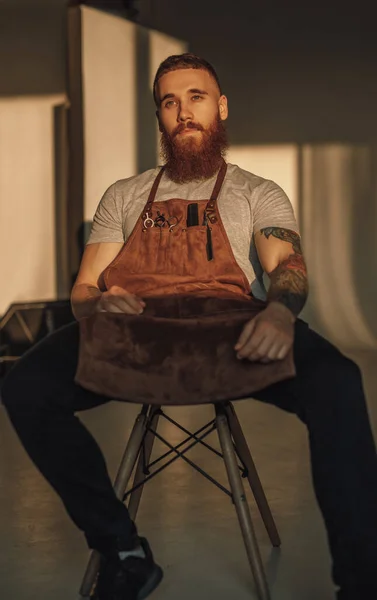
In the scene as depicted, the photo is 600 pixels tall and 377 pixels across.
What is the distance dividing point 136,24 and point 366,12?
1.61m

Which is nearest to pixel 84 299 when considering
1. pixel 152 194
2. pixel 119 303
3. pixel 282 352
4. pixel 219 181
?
pixel 119 303

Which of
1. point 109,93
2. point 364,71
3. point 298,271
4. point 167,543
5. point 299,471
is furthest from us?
point 364,71

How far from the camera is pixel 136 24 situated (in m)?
5.60

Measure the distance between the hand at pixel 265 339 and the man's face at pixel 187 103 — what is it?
1.90ft

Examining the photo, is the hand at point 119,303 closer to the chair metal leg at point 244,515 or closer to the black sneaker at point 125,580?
the chair metal leg at point 244,515

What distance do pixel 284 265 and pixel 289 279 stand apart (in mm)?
57

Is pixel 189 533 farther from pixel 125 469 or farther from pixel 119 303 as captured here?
pixel 119 303

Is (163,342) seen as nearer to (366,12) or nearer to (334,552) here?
(334,552)

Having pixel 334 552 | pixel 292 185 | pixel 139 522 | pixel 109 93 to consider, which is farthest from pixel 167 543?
pixel 292 185

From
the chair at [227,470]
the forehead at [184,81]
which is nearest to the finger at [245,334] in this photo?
the chair at [227,470]

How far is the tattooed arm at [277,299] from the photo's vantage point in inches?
69.5

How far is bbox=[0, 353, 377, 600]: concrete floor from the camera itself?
6.78ft

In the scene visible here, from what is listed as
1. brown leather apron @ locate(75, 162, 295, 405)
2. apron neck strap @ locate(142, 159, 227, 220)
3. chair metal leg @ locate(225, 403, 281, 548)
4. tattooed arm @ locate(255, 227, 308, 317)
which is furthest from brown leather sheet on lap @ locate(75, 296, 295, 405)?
apron neck strap @ locate(142, 159, 227, 220)

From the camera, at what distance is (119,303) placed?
1.96 metres
